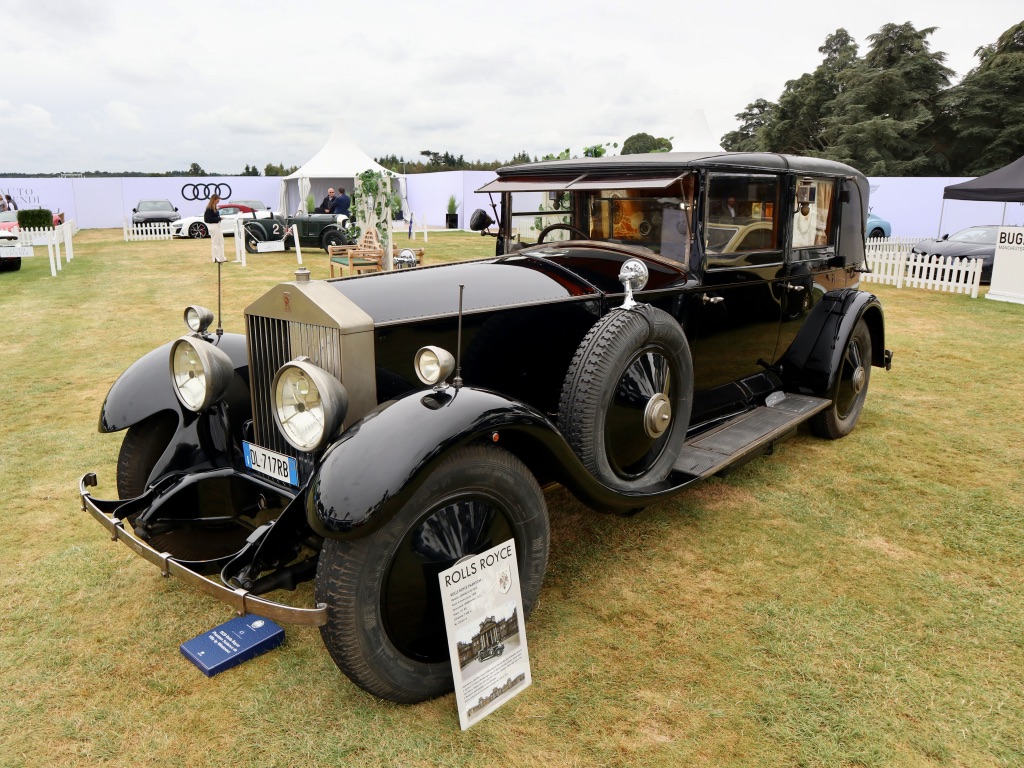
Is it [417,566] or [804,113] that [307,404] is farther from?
[804,113]

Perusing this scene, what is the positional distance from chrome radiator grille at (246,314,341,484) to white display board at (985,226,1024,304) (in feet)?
42.7

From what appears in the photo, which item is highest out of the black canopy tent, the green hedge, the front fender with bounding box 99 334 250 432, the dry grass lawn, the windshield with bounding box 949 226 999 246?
the black canopy tent

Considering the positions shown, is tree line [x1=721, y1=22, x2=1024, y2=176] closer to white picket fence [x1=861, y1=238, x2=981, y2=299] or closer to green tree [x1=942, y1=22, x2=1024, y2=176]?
green tree [x1=942, y1=22, x2=1024, y2=176]

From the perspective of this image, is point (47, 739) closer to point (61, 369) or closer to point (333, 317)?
point (333, 317)

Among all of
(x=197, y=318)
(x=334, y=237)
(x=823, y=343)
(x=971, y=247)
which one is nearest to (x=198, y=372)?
(x=197, y=318)

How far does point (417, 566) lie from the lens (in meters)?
2.44

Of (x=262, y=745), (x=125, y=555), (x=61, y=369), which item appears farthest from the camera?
(x=61, y=369)

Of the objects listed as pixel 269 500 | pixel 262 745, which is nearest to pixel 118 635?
pixel 269 500

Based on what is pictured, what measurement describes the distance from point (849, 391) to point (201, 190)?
104 feet

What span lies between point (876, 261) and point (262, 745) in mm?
15225

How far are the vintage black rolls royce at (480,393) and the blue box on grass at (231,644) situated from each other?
0.99ft

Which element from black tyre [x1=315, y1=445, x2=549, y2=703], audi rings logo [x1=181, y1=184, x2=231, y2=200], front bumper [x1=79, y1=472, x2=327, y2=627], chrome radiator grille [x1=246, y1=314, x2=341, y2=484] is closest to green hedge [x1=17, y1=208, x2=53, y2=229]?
audi rings logo [x1=181, y1=184, x2=231, y2=200]

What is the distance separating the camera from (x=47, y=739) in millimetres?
2342

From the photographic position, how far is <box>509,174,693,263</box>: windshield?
3.89 meters
